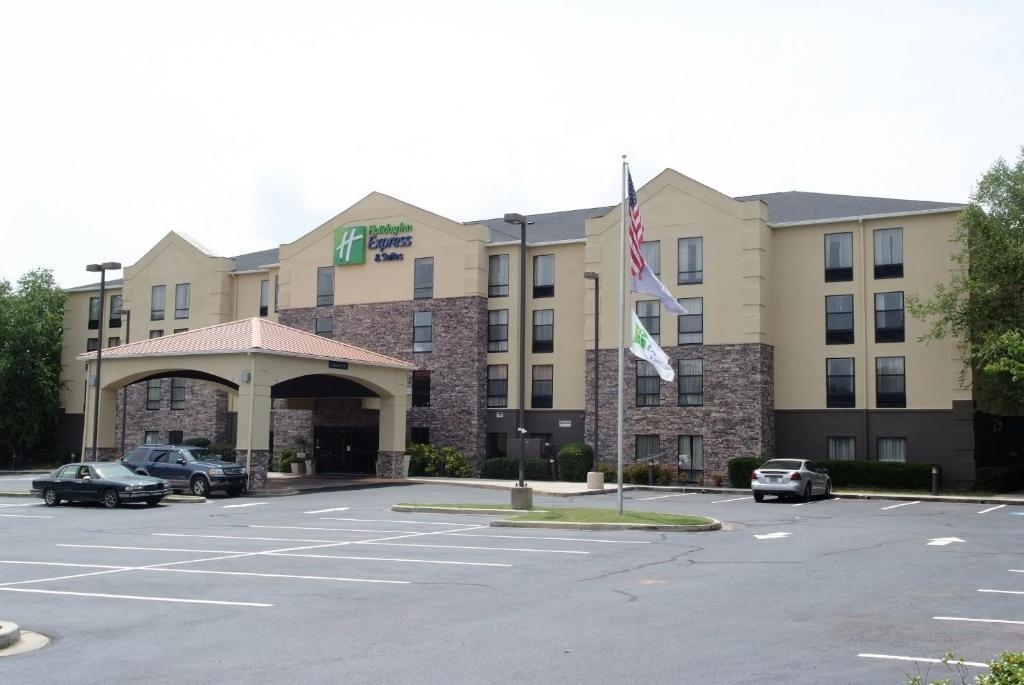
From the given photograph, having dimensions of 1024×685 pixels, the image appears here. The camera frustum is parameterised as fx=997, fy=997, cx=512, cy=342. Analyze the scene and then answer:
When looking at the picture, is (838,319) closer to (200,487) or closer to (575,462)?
(575,462)

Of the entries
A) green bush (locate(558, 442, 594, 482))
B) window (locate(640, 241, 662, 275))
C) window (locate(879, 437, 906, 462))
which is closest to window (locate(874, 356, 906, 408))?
window (locate(879, 437, 906, 462))

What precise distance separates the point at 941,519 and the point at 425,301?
1059 inches

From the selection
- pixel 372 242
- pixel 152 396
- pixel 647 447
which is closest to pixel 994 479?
pixel 647 447

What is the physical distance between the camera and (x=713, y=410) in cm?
4147

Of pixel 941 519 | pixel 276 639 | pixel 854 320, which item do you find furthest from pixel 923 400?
pixel 276 639

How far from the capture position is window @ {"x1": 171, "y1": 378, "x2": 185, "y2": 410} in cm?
5497

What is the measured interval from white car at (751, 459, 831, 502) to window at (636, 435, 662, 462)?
8.75 metres

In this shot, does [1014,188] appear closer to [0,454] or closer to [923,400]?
[923,400]

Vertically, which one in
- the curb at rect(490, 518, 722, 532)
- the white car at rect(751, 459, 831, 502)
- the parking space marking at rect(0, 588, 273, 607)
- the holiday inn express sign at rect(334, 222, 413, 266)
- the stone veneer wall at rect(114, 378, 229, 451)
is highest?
the holiday inn express sign at rect(334, 222, 413, 266)

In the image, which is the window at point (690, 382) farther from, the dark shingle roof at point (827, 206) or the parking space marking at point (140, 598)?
the parking space marking at point (140, 598)

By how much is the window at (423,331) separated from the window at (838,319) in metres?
17.9

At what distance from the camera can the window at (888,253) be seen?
39688mm

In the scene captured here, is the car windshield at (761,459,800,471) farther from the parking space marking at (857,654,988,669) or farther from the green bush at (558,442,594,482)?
the parking space marking at (857,654,988,669)

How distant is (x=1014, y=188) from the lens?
1433 inches
